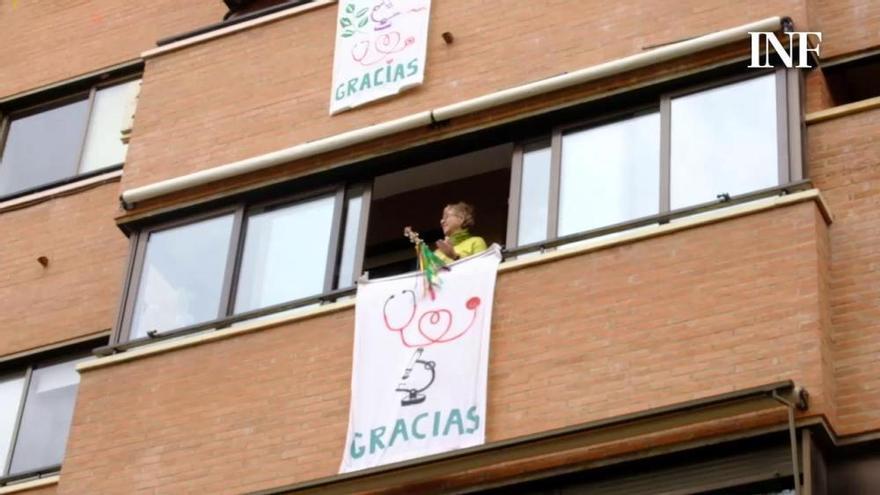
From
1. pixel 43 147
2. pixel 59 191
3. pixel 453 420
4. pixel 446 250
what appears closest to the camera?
pixel 453 420

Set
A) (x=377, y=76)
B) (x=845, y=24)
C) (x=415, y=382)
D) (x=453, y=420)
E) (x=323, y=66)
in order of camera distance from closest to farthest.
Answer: (x=453, y=420) → (x=415, y=382) → (x=845, y=24) → (x=377, y=76) → (x=323, y=66)

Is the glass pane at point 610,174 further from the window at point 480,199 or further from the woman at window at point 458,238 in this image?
the woman at window at point 458,238

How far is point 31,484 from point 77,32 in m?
5.73

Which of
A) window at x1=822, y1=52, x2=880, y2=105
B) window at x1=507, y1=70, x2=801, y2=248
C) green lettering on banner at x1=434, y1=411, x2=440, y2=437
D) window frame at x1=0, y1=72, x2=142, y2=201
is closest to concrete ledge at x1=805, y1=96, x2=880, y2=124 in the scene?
window at x1=507, y1=70, x2=801, y2=248

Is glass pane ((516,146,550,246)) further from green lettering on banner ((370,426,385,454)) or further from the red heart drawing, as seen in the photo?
green lettering on banner ((370,426,385,454))

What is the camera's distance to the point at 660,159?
15.6m

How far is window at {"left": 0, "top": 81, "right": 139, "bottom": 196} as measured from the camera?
69.0ft

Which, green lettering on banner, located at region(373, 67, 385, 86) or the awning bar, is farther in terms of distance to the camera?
green lettering on banner, located at region(373, 67, 385, 86)

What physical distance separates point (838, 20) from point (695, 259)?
9.13ft

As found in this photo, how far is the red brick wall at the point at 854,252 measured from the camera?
45.9ft

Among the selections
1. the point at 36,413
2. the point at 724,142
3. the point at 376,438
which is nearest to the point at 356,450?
the point at 376,438

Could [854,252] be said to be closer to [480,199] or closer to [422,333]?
[422,333]

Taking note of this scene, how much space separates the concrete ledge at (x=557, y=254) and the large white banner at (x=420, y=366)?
0.87ft

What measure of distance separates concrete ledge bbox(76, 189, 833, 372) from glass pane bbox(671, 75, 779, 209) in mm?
311
